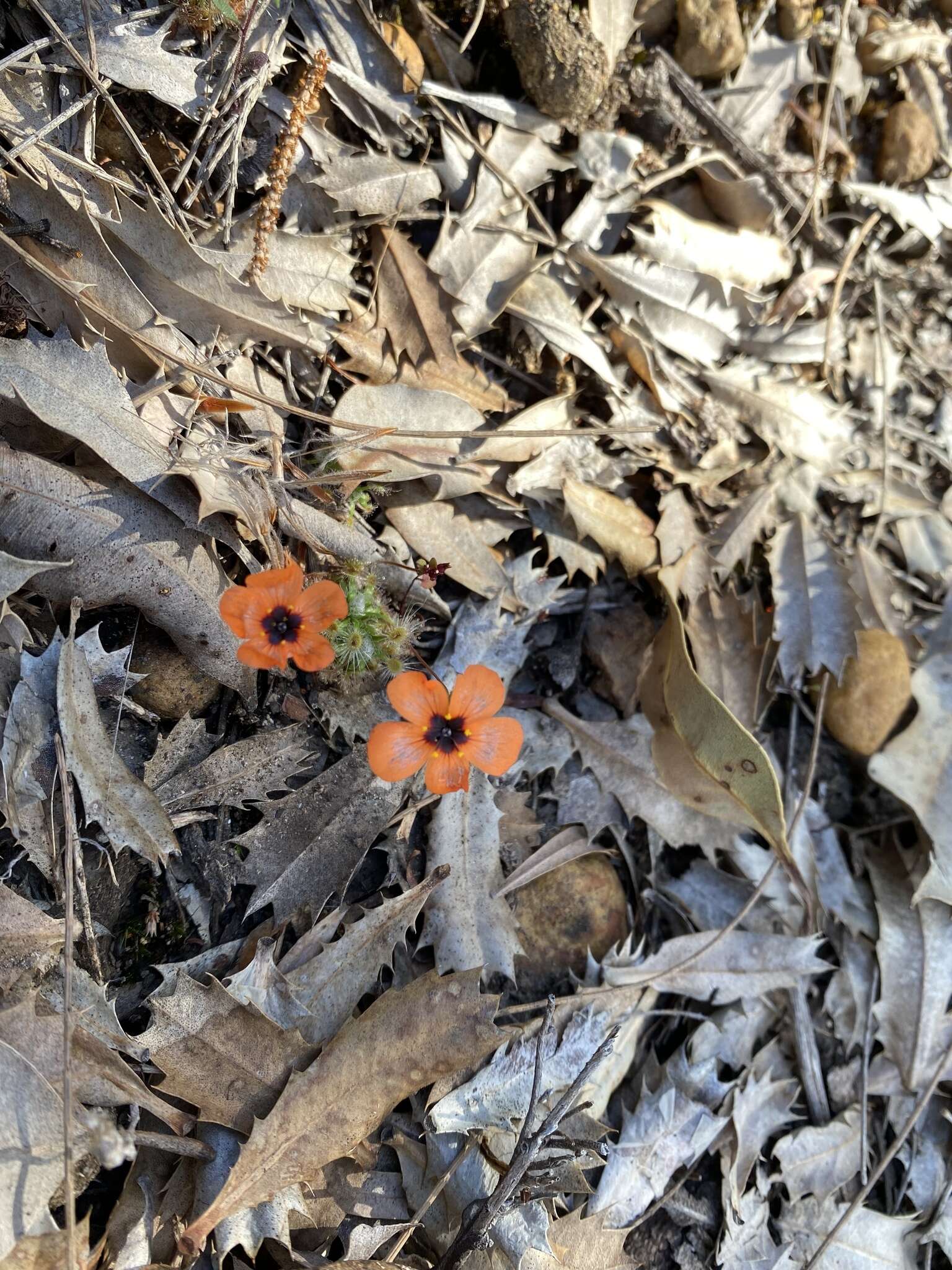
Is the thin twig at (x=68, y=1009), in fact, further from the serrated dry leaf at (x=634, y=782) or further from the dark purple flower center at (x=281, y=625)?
the serrated dry leaf at (x=634, y=782)

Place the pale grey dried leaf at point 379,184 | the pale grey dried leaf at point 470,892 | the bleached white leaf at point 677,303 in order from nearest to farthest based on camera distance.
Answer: the pale grey dried leaf at point 470,892, the pale grey dried leaf at point 379,184, the bleached white leaf at point 677,303

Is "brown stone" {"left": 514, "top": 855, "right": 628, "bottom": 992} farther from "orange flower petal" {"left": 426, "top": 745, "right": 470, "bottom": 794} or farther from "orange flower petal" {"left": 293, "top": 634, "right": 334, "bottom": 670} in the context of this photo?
"orange flower petal" {"left": 293, "top": 634, "right": 334, "bottom": 670}

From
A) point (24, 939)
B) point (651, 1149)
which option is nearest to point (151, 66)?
point (24, 939)

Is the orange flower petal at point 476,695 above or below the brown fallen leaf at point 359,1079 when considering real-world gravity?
above

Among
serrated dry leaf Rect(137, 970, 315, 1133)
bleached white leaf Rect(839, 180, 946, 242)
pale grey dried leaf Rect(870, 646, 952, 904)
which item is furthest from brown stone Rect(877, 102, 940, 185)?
serrated dry leaf Rect(137, 970, 315, 1133)

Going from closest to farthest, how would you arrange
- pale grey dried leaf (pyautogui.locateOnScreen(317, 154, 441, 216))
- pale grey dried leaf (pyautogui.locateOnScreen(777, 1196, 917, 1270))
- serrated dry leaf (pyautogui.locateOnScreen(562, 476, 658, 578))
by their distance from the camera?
1. pale grey dried leaf (pyautogui.locateOnScreen(317, 154, 441, 216))
2. pale grey dried leaf (pyautogui.locateOnScreen(777, 1196, 917, 1270))
3. serrated dry leaf (pyautogui.locateOnScreen(562, 476, 658, 578))

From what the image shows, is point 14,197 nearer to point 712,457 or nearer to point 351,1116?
point 712,457

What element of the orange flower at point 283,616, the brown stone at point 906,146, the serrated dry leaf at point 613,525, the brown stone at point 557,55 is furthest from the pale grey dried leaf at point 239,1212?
the brown stone at point 906,146
